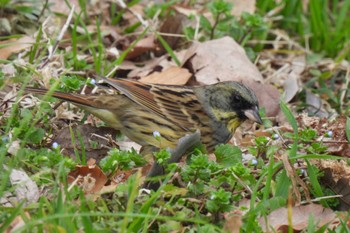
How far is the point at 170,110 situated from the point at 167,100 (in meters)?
0.07

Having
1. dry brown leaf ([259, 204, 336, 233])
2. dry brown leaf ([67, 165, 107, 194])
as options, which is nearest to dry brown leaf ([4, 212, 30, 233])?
dry brown leaf ([67, 165, 107, 194])

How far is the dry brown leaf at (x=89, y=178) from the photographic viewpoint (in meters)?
3.96

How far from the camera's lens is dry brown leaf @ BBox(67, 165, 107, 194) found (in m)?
3.96

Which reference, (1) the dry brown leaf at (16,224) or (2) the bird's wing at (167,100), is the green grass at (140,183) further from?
(2) the bird's wing at (167,100)

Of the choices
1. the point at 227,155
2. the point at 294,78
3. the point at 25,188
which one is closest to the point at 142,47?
the point at 294,78

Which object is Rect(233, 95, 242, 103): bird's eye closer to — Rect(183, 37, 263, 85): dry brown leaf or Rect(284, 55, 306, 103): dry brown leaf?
Rect(183, 37, 263, 85): dry brown leaf

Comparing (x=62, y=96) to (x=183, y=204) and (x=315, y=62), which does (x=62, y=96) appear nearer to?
(x=183, y=204)

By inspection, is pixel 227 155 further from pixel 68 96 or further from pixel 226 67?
pixel 226 67

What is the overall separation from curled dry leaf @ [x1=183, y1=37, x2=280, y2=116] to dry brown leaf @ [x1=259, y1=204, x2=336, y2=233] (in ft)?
5.51

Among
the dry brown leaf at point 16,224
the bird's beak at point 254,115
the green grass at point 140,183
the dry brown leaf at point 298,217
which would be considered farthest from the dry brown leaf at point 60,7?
the dry brown leaf at point 16,224

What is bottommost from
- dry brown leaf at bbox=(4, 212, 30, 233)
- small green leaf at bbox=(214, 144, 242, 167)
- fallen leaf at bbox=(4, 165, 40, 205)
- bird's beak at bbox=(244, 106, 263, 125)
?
bird's beak at bbox=(244, 106, 263, 125)

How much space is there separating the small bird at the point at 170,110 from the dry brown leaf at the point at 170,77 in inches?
23.6

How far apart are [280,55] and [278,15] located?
1.43 feet

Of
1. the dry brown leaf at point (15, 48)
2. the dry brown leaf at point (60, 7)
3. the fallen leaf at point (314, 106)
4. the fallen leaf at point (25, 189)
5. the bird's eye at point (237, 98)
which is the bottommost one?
the fallen leaf at point (314, 106)
